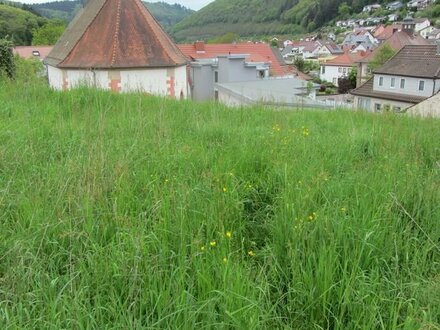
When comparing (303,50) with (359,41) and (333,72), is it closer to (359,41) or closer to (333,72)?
(359,41)

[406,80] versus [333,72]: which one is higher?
[333,72]

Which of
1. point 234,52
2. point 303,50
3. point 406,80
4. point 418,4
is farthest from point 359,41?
point 406,80

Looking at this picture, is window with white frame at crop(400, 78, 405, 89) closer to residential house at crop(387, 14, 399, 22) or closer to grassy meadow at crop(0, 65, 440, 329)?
grassy meadow at crop(0, 65, 440, 329)

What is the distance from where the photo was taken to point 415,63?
3675 centimetres

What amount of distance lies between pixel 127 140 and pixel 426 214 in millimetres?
2950

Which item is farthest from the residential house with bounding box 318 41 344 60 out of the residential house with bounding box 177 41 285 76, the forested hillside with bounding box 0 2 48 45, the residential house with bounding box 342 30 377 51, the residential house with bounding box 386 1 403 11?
the forested hillside with bounding box 0 2 48 45

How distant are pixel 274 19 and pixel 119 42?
179820 mm

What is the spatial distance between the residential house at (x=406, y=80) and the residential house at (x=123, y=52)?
21.4 meters

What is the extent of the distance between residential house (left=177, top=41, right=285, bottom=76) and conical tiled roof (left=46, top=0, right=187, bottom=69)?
1932 centimetres

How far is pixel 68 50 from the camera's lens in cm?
2222

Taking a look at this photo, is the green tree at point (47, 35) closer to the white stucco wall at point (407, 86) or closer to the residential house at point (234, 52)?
the residential house at point (234, 52)

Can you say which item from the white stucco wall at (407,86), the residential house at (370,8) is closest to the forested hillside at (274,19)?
the residential house at (370,8)

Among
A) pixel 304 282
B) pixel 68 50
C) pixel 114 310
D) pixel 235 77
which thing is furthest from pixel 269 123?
pixel 235 77

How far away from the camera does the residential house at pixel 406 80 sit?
35.0m
